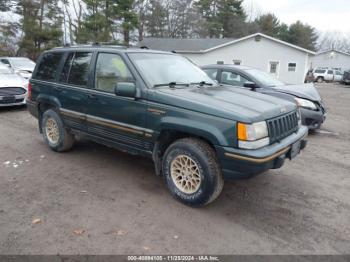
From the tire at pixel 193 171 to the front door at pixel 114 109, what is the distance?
51 centimetres

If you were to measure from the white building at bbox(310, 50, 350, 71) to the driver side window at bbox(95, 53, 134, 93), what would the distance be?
47.7 metres

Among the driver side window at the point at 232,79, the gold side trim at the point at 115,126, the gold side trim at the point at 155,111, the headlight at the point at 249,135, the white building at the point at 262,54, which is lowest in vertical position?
the gold side trim at the point at 115,126

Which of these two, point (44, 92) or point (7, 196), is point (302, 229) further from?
point (44, 92)

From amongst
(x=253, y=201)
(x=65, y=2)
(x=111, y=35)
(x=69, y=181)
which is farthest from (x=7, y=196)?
(x=65, y=2)

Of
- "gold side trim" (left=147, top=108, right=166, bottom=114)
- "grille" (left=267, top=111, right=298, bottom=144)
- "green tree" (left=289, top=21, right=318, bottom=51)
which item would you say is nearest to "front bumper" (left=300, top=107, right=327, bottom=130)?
"grille" (left=267, top=111, right=298, bottom=144)

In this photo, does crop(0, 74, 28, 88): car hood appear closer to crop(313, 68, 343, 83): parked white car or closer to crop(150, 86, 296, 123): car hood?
crop(150, 86, 296, 123): car hood

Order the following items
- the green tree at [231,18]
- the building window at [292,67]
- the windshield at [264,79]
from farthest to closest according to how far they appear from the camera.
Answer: the green tree at [231,18] < the building window at [292,67] < the windshield at [264,79]

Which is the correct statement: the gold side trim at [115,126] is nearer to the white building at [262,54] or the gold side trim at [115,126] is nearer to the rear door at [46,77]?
the rear door at [46,77]

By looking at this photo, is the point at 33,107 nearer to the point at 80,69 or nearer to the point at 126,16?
the point at 80,69

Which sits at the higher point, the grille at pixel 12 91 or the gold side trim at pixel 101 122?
the gold side trim at pixel 101 122

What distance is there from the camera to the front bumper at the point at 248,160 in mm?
3043

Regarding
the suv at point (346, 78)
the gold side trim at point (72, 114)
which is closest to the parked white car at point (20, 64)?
the gold side trim at point (72, 114)

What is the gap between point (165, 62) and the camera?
4336 millimetres

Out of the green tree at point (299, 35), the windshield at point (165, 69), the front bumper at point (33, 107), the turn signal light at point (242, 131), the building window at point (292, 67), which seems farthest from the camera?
the green tree at point (299, 35)
